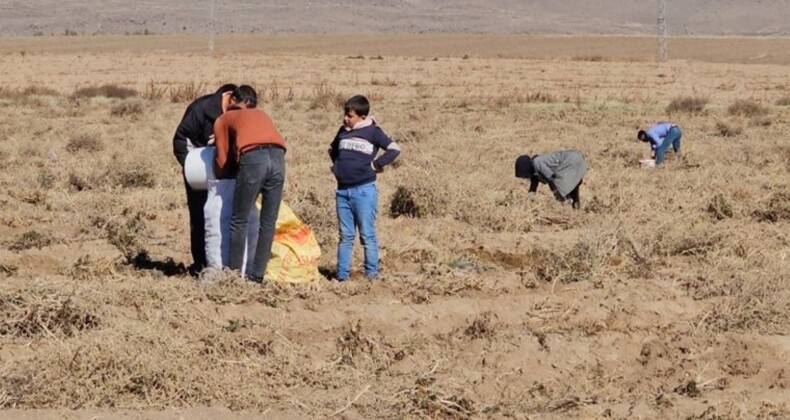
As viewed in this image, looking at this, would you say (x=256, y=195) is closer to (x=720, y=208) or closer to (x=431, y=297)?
(x=431, y=297)

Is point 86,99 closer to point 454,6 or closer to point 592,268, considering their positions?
point 592,268

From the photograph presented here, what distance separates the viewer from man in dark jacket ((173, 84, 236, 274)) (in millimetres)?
8766

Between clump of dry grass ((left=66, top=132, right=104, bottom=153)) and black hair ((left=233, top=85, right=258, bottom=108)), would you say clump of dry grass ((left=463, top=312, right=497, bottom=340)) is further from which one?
clump of dry grass ((left=66, top=132, right=104, bottom=153))

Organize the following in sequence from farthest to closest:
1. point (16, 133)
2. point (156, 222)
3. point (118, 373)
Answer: point (16, 133), point (156, 222), point (118, 373)

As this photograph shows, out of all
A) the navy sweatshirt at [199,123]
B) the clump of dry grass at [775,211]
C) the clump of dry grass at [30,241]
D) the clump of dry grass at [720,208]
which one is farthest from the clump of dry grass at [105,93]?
the navy sweatshirt at [199,123]

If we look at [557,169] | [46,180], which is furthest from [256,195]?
[46,180]

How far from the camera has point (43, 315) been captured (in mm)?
7383

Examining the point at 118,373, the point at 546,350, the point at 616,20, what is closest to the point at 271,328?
the point at 118,373

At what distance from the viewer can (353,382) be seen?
22.8 feet

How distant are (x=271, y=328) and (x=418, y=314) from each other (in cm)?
111

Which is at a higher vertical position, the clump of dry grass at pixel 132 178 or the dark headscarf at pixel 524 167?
the dark headscarf at pixel 524 167

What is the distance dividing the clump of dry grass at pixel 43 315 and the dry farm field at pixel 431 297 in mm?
14

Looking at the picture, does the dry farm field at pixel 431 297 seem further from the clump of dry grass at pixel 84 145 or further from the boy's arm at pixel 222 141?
the boy's arm at pixel 222 141

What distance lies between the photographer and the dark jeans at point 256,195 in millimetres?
8203
